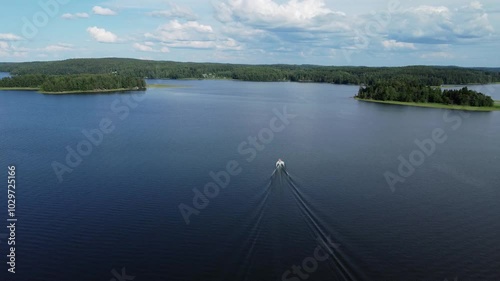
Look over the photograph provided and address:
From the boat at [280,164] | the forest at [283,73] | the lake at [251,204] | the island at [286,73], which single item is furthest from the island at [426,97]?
the boat at [280,164]

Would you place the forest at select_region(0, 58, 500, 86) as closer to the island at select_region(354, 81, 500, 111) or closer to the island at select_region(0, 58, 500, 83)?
the island at select_region(0, 58, 500, 83)

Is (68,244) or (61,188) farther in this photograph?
(61,188)

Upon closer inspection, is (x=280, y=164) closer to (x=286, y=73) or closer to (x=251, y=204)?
(x=251, y=204)

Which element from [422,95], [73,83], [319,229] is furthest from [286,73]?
[319,229]

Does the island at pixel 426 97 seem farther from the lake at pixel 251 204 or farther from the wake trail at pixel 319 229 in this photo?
the wake trail at pixel 319 229

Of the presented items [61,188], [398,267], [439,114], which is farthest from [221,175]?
[439,114]

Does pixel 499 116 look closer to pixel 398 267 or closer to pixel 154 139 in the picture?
pixel 154 139
